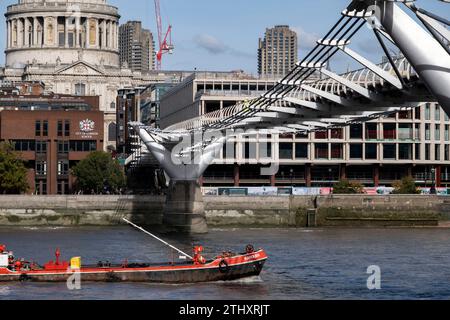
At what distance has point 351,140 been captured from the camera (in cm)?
14675

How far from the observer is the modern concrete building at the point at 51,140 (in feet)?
502

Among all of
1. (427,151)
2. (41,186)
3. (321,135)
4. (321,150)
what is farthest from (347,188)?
(41,186)

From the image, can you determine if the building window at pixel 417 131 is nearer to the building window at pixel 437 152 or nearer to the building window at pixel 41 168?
the building window at pixel 437 152

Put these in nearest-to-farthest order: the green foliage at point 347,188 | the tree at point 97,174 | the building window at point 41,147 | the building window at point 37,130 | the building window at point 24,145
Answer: the green foliage at point 347,188 → the tree at point 97,174 → the building window at point 24,145 → the building window at point 41,147 → the building window at point 37,130

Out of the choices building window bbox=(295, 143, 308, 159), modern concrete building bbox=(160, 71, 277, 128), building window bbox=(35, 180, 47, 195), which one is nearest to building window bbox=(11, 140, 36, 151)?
building window bbox=(35, 180, 47, 195)

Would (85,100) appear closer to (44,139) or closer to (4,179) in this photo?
(44,139)

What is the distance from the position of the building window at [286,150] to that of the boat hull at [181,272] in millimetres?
79771

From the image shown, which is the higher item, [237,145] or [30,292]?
[237,145]

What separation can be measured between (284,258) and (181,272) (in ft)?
38.6

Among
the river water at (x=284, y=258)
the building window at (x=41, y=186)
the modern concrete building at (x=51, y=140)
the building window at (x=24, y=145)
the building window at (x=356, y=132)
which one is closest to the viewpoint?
the river water at (x=284, y=258)

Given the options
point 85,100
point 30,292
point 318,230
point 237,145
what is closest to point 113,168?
point 237,145

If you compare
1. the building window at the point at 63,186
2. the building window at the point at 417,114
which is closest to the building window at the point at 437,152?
the building window at the point at 417,114

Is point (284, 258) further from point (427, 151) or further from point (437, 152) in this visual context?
point (437, 152)
